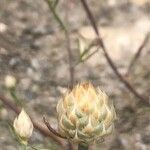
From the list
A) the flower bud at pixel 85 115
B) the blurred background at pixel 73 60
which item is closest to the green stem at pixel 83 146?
the flower bud at pixel 85 115

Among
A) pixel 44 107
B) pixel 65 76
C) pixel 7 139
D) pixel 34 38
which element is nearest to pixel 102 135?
pixel 7 139

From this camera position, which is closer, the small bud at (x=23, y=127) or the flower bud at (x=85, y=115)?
the flower bud at (x=85, y=115)

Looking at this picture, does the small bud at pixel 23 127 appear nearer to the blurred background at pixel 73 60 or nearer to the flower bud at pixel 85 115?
the flower bud at pixel 85 115

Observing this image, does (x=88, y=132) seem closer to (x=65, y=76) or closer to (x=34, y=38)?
(x=65, y=76)

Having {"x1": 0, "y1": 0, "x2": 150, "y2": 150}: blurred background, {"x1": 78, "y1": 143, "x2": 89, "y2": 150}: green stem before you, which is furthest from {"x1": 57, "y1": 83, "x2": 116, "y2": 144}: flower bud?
{"x1": 0, "y1": 0, "x2": 150, "y2": 150}: blurred background

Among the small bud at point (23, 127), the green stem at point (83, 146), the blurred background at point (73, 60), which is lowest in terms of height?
the green stem at point (83, 146)

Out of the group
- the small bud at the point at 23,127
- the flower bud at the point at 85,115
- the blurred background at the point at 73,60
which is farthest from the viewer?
the blurred background at the point at 73,60

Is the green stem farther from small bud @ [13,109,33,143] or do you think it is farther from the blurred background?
the blurred background
